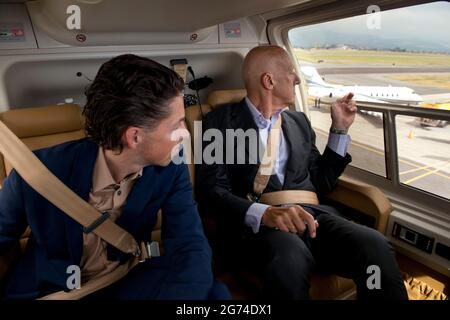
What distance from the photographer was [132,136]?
95 centimetres

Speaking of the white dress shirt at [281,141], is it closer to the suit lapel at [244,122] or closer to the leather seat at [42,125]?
the suit lapel at [244,122]

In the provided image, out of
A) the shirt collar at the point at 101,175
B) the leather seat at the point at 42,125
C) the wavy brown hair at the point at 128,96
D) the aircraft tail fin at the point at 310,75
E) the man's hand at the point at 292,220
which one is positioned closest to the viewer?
the wavy brown hair at the point at 128,96

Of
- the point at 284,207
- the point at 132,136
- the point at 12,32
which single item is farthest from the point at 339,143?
the point at 12,32

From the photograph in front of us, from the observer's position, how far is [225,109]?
1744 mm

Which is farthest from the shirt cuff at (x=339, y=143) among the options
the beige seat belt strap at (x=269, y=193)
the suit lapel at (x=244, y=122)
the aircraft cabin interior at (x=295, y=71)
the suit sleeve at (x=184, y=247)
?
the suit sleeve at (x=184, y=247)

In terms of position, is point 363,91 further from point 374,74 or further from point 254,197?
point 254,197

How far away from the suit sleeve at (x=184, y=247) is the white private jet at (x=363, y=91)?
1.10 metres

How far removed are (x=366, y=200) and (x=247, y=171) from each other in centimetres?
63

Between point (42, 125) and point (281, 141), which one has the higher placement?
point (42, 125)

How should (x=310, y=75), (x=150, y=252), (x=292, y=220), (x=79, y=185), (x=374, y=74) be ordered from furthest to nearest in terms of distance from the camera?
(x=310, y=75), (x=374, y=74), (x=292, y=220), (x=150, y=252), (x=79, y=185)

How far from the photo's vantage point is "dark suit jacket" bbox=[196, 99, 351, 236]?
62.8 inches

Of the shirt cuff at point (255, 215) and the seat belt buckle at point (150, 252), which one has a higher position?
the seat belt buckle at point (150, 252)

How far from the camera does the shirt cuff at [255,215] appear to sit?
144cm
